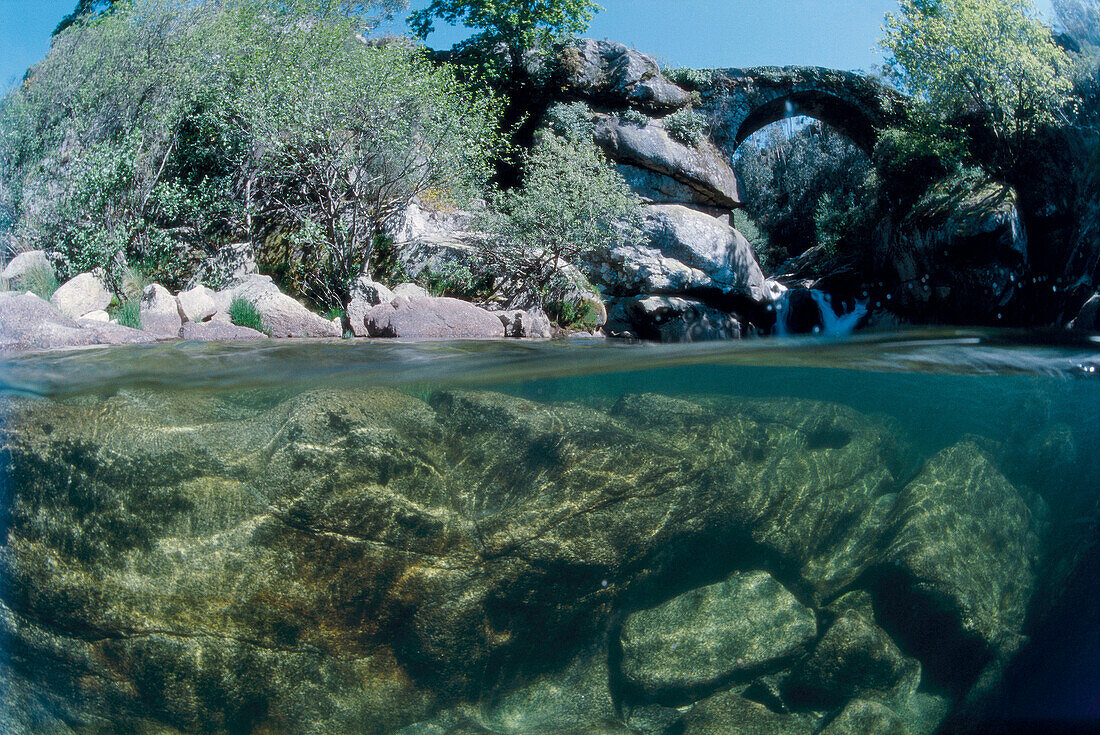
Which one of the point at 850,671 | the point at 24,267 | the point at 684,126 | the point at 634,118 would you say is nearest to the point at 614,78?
the point at 634,118

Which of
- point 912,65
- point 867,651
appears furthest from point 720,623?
point 912,65

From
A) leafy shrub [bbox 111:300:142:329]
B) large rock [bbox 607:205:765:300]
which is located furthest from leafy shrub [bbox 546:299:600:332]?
leafy shrub [bbox 111:300:142:329]

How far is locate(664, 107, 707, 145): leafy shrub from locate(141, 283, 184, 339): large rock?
56.3 feet

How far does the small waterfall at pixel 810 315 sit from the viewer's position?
67.8 ft

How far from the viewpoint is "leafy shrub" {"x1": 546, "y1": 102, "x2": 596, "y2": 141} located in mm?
22766

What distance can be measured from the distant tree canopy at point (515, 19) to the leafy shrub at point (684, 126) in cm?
438

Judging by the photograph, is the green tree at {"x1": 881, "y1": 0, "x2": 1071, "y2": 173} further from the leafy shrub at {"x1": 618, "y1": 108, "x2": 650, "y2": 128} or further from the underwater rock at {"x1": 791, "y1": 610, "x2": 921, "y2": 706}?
the underwater rock at {"x1": 791, "y1": 610, "x2": 921, "y2": 706}

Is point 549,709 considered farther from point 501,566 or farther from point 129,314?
point 129,314

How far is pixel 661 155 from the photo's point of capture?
22906mm

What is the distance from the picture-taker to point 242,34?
698 inches

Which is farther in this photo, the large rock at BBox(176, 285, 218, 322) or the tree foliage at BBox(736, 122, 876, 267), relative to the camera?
the tree foliage at BBox(736, 122, 876, 267)

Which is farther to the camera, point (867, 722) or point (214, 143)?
point (214, 143)

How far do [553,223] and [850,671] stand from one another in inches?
530

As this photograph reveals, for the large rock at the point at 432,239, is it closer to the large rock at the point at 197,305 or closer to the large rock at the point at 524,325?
the large rock at the point at 524,325
